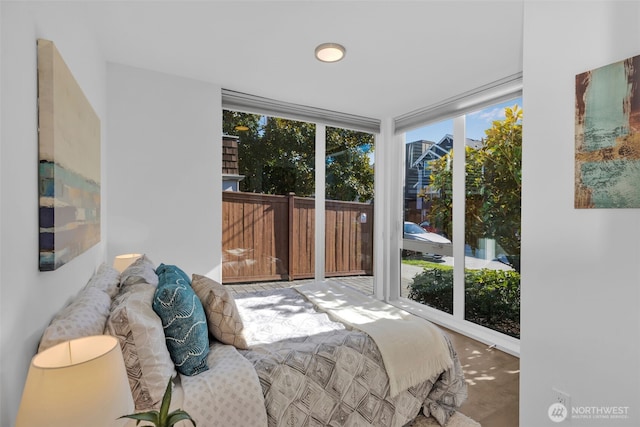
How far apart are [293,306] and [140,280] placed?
109 centimetres

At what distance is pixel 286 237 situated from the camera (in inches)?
157

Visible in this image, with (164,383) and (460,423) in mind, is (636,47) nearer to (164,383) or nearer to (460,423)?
(460,423)

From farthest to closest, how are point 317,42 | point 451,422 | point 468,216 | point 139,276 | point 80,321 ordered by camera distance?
point 468,216 < point 317,42 < point 451,422 < point 139,276 < point 80,321

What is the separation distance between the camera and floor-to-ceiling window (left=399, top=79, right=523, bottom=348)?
3.11m

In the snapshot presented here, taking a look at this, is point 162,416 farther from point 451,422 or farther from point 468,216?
point 468,216

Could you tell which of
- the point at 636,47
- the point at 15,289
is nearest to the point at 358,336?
the point at 15,289

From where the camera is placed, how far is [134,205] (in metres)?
2.92

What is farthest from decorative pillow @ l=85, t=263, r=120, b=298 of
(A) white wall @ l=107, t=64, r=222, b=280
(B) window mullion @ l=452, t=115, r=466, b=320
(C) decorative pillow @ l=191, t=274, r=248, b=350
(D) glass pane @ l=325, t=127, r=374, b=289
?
(B) window mullion @ l=452, t=115, r=466, b=320

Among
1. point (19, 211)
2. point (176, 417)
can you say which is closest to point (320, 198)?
point (19, 211)

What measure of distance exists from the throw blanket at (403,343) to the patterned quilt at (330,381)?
6cm

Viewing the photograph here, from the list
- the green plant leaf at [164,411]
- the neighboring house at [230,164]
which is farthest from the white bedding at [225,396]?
the neighboring house at [230,164]

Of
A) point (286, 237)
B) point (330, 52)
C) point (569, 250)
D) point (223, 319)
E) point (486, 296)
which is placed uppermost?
point (330, 52)

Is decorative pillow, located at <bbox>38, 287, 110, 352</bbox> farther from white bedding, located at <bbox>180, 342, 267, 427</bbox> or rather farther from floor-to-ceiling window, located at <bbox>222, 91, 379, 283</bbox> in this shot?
floor-to-ceiling window, located at <bbox>222, 91, 379, 283</bbox>

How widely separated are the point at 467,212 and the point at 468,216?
4 centimetres
